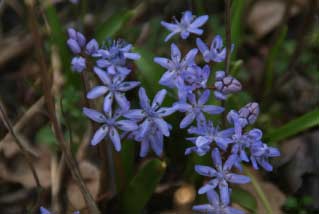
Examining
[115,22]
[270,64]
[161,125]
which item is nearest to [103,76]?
[161,125]

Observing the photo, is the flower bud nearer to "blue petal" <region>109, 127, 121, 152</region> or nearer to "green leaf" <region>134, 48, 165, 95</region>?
"blue petal" <region>109, 127, 121, 152</region>

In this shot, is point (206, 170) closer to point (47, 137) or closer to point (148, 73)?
point (148, 73)

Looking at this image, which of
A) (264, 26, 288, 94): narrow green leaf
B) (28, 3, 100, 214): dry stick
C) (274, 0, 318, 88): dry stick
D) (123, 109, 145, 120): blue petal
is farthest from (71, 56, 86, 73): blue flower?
(274, 0, 318, 88): dry stick

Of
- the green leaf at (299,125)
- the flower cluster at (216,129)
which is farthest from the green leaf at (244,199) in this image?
the flower cluster at (216,129)

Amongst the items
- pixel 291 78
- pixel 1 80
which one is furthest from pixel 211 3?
pixel 1 80

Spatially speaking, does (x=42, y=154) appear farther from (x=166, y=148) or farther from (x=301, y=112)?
(x=301, y=112)
